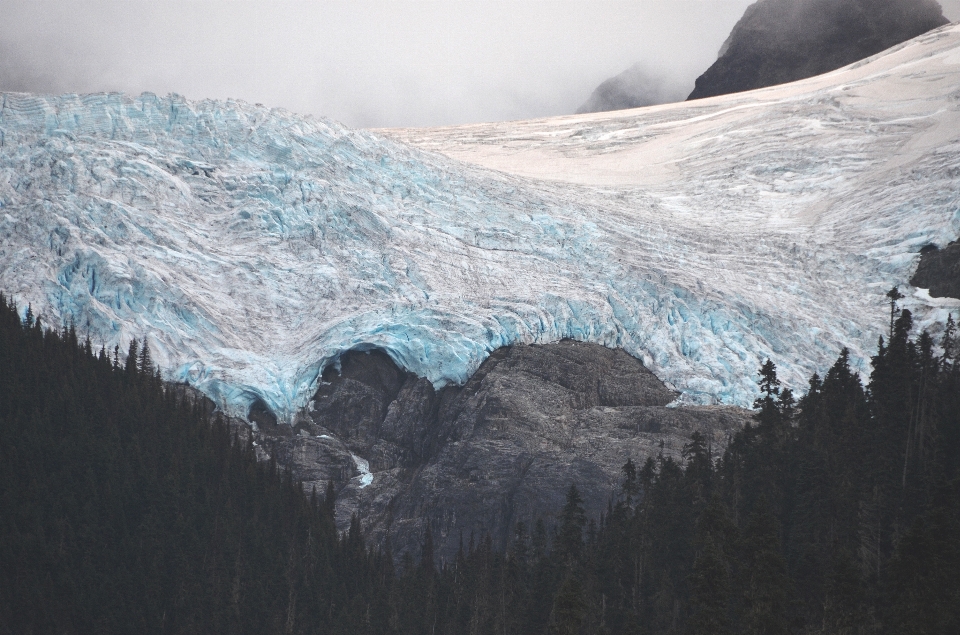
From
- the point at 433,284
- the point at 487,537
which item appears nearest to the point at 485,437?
the point at 487,537

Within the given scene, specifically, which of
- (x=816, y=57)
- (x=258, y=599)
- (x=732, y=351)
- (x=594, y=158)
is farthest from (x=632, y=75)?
(x=258, y=599)

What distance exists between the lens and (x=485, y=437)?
61219mm

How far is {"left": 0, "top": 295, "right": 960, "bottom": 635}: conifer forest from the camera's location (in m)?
34.8

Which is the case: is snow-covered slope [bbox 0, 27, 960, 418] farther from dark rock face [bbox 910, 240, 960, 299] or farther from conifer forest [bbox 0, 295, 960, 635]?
conifer forest [bbox 0, 295, 960, 635]

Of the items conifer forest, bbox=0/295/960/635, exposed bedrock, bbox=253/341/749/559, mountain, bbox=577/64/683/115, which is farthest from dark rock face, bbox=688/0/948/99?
conifer forest, bbox=0/295/960/635

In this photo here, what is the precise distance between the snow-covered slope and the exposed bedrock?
1.45m

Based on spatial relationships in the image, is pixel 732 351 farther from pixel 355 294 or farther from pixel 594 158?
pixel 594 158

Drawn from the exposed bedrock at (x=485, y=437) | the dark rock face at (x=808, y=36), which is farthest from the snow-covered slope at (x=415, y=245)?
the dark rock face at (x=808, y=36)

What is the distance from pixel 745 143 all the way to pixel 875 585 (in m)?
58.0

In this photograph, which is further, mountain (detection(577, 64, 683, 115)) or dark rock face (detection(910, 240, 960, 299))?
mountain (detection(577, 64, 683, 115))

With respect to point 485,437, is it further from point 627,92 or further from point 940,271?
point 627,92

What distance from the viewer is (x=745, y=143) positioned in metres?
90.3

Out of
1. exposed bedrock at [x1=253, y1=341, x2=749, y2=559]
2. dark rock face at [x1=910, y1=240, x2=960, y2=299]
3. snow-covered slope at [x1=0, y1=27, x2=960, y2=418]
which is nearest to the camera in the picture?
exposed bedrock at [x1=253, y1=341, x2=749, y2=559]

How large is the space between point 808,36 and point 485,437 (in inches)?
3930
